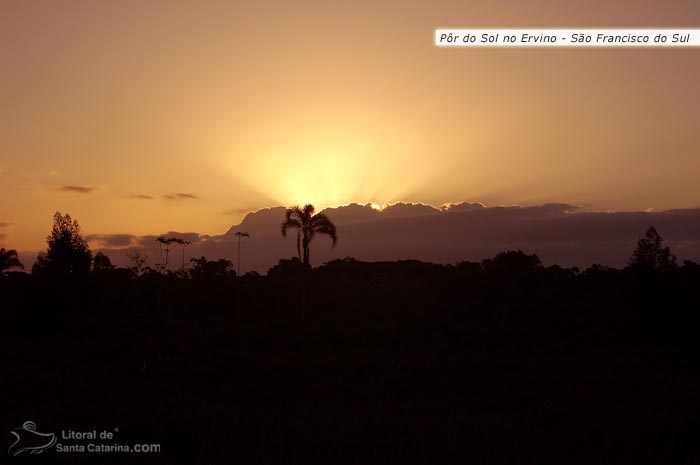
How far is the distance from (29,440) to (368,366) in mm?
14886

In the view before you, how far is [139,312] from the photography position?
48.9 metres

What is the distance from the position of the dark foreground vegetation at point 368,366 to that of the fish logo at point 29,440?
19 centimetres

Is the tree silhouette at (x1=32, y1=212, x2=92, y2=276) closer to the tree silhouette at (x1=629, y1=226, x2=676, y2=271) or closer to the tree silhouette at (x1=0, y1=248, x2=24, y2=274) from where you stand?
the tree silhouette at (x1=0, y1=248, x2=24, y2=274)

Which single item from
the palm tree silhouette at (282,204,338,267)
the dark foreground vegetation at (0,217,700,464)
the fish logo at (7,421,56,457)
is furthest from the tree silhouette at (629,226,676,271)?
the fish logo at (7,421,56,457)

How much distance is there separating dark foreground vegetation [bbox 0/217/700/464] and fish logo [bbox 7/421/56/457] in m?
0.19

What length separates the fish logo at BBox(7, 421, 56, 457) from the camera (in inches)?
413

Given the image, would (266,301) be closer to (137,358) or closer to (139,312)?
(139,312)

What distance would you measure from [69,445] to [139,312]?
39671 mm

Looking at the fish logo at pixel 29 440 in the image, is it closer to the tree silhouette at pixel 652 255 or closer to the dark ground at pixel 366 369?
the dark ground at pixel 366 369

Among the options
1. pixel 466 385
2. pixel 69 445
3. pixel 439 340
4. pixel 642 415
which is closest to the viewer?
pixel 69 445

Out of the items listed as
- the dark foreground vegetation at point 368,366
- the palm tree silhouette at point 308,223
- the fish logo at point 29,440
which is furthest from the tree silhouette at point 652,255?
the fish logo at point 29,440

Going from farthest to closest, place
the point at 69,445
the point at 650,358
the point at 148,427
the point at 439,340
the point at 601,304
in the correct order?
the point at 601,304, the point at 439,340, the point at 650,358, the point at 148,427, the point at 69,445

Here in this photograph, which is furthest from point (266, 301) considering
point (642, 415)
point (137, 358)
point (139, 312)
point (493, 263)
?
point (642, 415)

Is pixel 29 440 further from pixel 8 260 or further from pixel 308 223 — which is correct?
pixel 8 260
